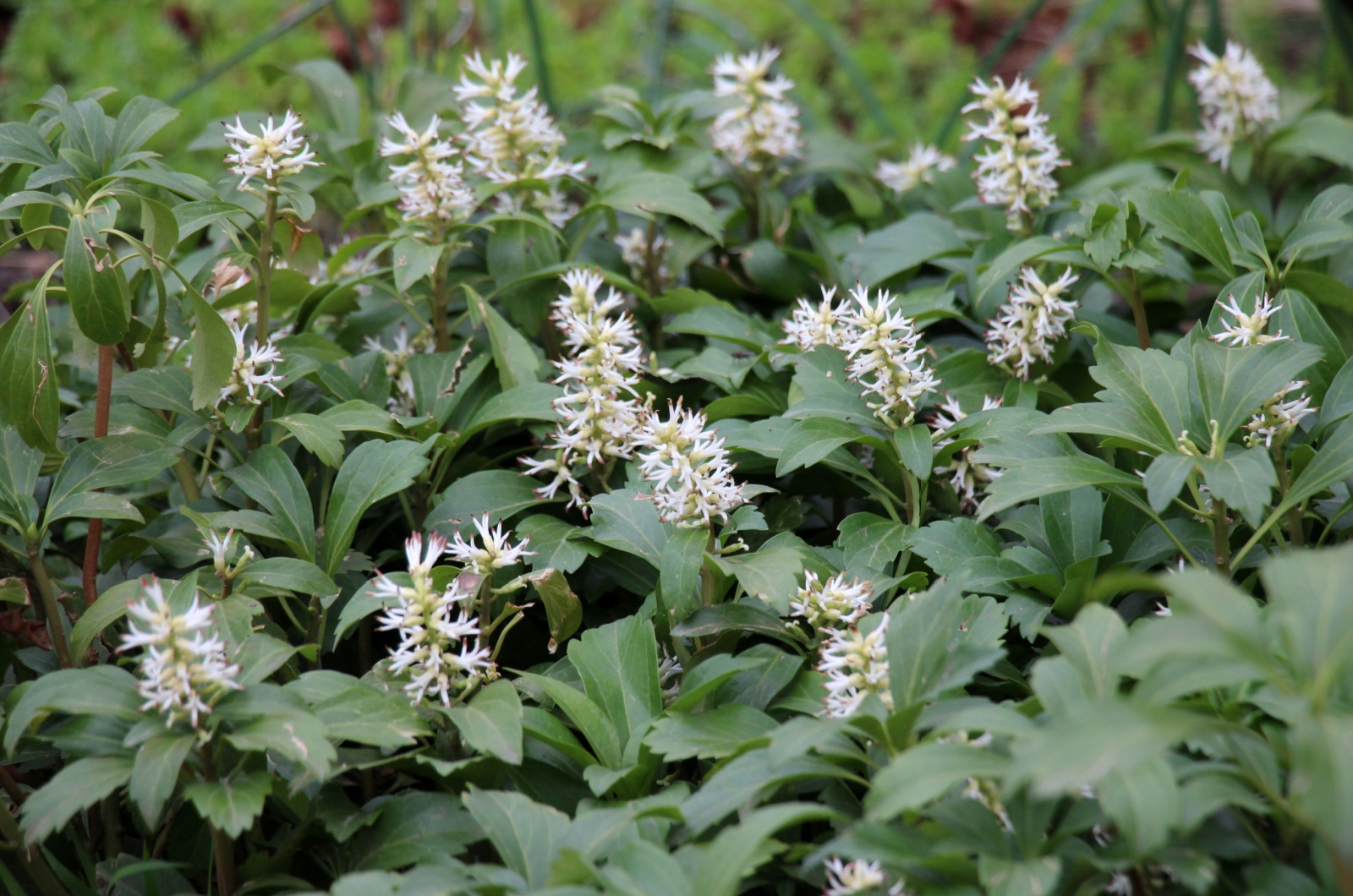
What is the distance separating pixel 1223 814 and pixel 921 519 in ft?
1.99

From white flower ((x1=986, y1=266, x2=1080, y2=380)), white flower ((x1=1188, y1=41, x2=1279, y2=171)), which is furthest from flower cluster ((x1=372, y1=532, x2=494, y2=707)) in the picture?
white flower ((x1=1188, y1=41, x2=1279, y2=171))

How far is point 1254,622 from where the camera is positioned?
84 cm

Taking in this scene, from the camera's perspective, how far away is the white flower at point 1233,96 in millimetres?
2027

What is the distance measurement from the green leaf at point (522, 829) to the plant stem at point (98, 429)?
2.19 ft

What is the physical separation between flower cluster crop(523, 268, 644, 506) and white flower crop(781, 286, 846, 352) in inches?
9.3

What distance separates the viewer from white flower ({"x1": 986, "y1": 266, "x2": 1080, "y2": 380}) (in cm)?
156

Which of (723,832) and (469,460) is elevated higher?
(469,460)

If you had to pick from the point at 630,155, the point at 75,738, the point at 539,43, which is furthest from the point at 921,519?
the point at 539,43

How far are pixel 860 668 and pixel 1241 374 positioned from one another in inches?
22.1

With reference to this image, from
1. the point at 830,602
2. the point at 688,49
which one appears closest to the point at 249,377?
the point at 830,602

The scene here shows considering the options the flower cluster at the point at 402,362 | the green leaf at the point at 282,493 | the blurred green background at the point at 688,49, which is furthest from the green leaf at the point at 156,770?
the blurred green background at the point at 688,49

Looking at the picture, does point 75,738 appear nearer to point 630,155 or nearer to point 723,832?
point 723,832

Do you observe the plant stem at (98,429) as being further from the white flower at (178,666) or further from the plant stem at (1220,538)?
the plant stem at (1220,538)

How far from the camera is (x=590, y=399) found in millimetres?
1386
